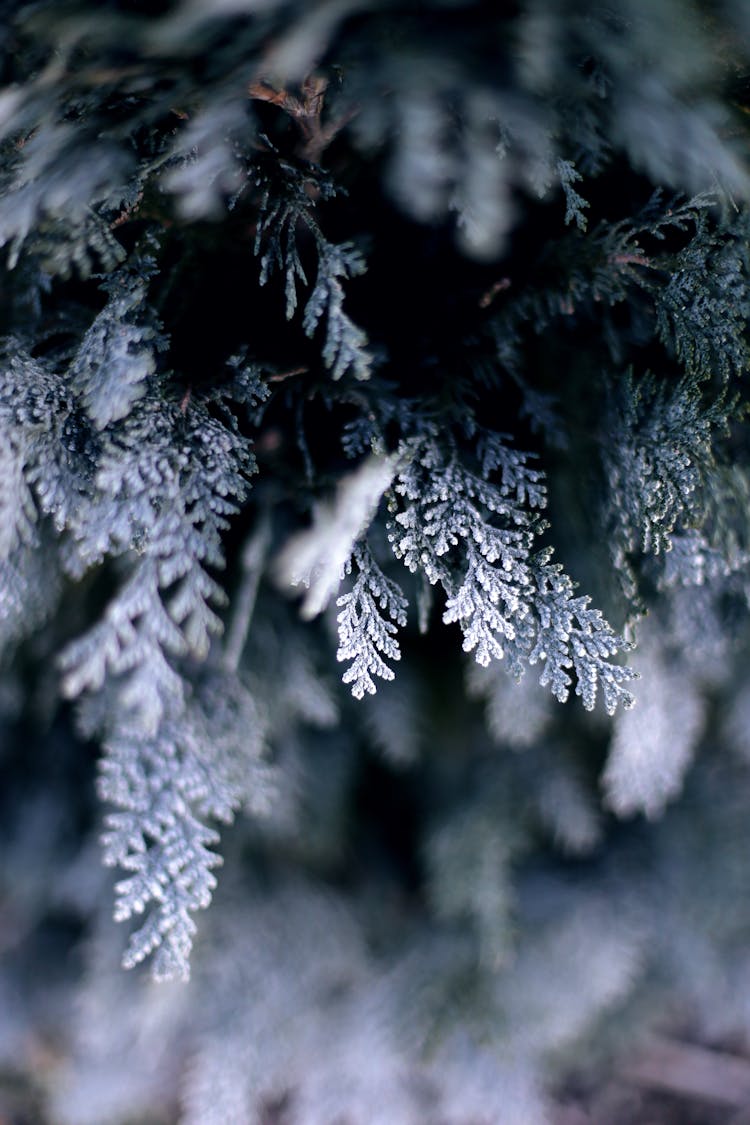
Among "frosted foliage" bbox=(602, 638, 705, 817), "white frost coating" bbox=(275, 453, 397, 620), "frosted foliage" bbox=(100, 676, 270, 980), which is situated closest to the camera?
"white frost coating" bbox=(275, 453, 397, 620)

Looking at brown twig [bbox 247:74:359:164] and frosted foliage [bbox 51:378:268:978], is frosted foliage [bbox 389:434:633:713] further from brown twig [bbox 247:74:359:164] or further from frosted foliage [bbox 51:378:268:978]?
brown twig [bbox 247:74:359:164]

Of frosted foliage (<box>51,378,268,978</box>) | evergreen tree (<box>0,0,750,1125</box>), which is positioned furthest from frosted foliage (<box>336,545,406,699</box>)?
frosted foliage (<box>51,378,268,978</box>)

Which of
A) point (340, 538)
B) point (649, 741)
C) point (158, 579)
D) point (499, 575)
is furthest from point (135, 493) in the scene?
point (649, 741)

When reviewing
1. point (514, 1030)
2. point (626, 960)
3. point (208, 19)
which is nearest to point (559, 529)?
point (208, 19)

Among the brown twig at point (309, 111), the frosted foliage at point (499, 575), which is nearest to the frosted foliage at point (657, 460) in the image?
the frosted foliage at point (499, 575)

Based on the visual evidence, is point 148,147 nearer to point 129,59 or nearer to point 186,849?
point 129,59

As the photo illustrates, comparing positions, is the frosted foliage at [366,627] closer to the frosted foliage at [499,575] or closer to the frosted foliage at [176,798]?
the frosted foliage at [499,575]

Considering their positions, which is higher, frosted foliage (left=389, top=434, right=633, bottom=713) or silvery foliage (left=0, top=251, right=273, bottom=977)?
silvery foliage (left=0, top=251, right=273, bottom=977)
